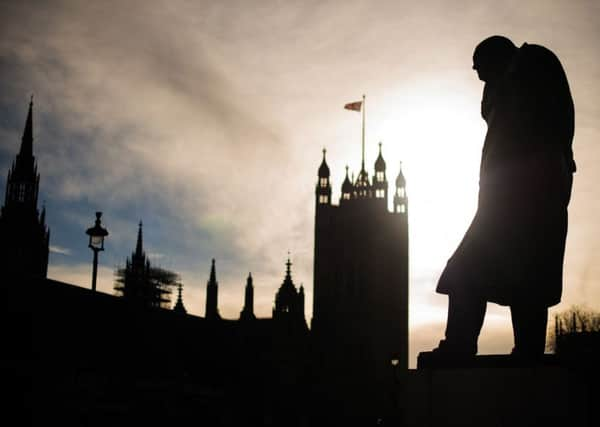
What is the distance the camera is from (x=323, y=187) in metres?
78.6

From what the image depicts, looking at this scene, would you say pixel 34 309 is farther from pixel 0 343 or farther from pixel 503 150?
pixel 503 150

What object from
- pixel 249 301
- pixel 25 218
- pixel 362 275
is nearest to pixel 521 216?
pixel 249 301

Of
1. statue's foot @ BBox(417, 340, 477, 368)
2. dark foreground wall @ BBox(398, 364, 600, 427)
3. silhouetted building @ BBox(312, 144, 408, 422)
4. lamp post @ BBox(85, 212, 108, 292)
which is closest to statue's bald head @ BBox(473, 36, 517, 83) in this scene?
statue's foot @ BBox(417, 340, 477, 368)

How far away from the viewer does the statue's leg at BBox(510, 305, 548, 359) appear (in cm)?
521

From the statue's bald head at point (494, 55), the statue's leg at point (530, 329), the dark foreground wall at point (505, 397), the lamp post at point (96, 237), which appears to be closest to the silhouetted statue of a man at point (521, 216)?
the statue's leg at point (530, 329)

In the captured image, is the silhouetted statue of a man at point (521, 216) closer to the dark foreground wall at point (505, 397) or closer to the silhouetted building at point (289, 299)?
the dark foreground wall at point (505, 397)

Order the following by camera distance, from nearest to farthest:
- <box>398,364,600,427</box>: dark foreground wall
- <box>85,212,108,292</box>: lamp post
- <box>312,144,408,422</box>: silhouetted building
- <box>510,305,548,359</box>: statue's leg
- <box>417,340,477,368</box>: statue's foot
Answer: <box>398,364,600,427</box>: dark foreground wall
<box>510,305,548,359</box>: statue's leg
<box>417,340,477,368</box>: statue's foot
<box>85,212,108,292</box>: lamp post
<box>312,144,408,422</box>: silhouetted building

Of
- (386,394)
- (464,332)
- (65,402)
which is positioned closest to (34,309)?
(65,402)

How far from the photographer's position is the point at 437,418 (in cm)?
524

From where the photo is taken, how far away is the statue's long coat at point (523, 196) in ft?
17.3

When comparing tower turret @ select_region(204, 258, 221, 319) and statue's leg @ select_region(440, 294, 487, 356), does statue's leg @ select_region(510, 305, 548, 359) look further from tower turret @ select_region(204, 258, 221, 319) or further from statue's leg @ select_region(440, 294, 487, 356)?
tower turret @ select_region(204, 258, 221, 319)

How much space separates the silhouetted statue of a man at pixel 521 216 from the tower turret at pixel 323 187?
72.4 meters

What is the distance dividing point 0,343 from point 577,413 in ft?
98.0

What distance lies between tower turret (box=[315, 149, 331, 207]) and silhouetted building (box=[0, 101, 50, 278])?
120 ft
